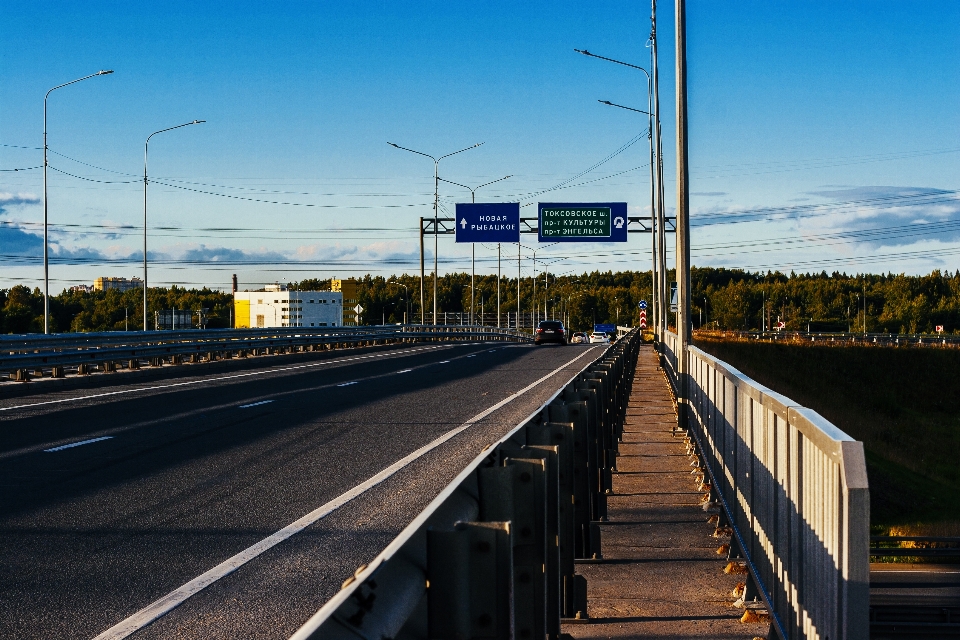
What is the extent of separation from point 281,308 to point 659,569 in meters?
169

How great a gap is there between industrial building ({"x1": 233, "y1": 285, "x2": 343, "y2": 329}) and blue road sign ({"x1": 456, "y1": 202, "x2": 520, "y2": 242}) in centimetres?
11421

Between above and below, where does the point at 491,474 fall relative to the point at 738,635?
above

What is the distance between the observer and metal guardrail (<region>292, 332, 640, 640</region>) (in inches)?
98.4

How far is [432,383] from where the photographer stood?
1062 inches

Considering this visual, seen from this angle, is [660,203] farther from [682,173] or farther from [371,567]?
[371,567]

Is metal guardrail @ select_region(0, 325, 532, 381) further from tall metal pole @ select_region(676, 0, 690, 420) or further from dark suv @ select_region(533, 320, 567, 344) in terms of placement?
dark suv @ select_region(533, 320, 567, 344)

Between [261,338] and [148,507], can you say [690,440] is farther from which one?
[261,338]

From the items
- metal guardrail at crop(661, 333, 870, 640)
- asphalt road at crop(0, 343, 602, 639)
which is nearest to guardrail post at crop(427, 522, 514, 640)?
metal guardrail at crop(661, 333, 870, 640)

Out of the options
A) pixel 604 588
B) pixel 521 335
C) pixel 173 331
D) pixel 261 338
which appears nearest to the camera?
pixel 604 588

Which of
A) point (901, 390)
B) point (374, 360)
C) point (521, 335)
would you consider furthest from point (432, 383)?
point (521, 335)

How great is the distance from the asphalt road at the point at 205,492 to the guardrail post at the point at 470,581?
2918 mm

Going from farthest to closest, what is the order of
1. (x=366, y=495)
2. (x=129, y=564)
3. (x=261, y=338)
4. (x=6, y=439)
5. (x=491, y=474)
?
1. (x=261, y=338)
2. (x=6, y=439)
3. (x=366, y=495)
4. (x=129, y=564)
5. (x=491, y=474)

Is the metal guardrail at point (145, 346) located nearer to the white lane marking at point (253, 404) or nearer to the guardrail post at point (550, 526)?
the white lane marking at point (253, 404)

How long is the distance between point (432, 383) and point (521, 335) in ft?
240
